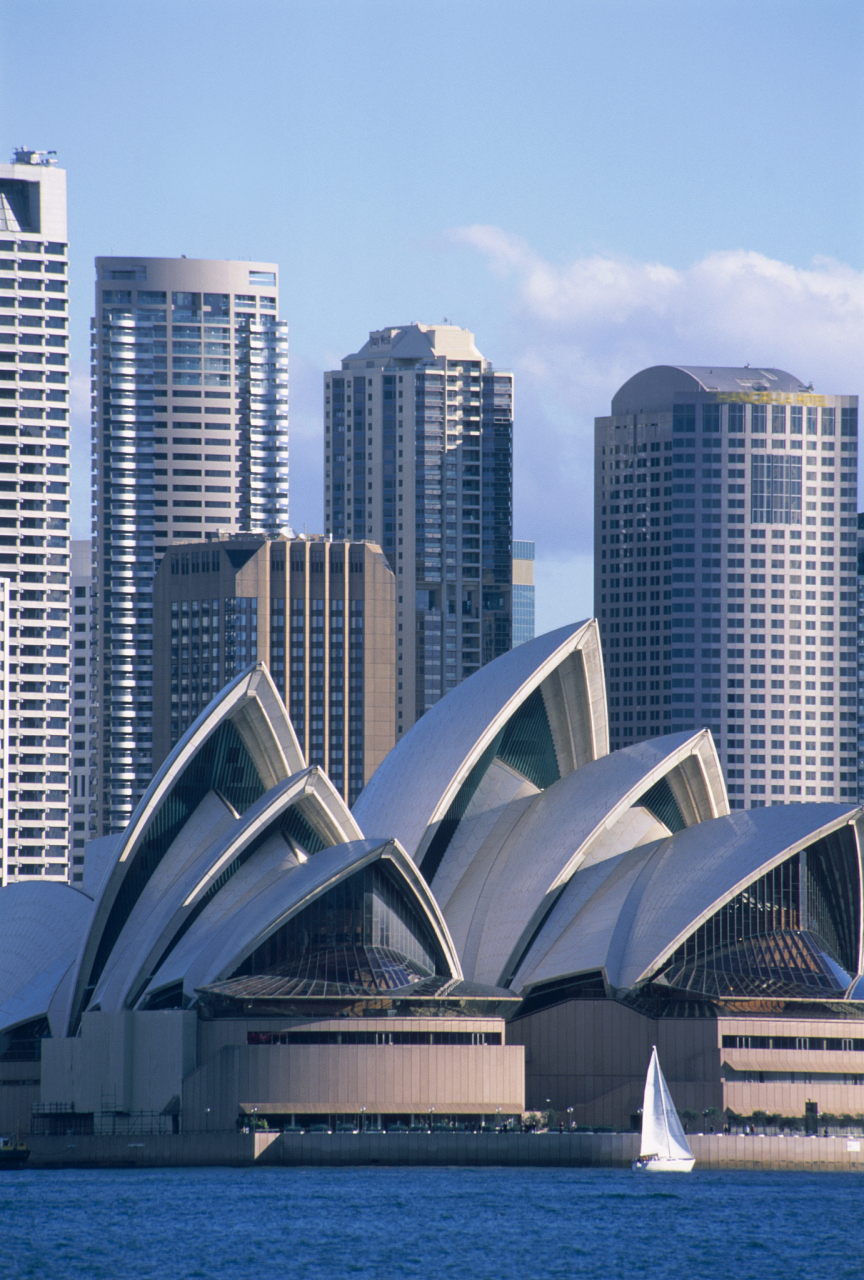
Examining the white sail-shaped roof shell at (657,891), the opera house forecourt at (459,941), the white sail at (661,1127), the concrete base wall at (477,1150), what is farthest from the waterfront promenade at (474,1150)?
the white sail-shaped roof shell at (657,891)

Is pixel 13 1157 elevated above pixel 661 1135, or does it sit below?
below

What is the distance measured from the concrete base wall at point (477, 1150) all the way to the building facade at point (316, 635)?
87377mm

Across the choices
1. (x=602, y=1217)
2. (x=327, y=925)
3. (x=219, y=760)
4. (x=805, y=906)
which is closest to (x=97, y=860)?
(x=219, y=760)

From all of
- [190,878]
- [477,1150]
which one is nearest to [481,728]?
[190,878]

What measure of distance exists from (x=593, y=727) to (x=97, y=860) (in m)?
25.5

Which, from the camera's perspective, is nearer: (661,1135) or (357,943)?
(661,1135)

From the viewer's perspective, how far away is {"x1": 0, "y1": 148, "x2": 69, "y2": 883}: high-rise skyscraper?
6732 inches

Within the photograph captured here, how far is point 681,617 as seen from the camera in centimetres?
19562

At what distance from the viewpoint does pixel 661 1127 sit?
86.4 meters

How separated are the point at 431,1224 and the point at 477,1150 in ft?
52.1

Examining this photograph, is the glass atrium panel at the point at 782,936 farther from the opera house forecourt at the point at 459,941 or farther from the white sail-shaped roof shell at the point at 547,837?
the white sail-shaped roof shell at the point at 547,837

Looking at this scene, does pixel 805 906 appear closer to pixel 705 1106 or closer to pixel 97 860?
pixel 705 1106

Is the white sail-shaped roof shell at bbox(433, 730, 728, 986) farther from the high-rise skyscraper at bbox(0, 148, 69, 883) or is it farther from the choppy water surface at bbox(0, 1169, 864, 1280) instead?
the high-rise skyscraper at bbox(0, 148, 69, 883)

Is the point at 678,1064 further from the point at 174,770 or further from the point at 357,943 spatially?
the point at 174,770
